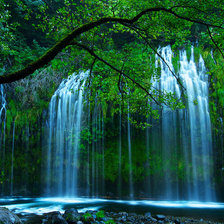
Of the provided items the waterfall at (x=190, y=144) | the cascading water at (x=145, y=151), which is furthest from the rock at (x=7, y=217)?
the waterfall at (x=190, y=144)

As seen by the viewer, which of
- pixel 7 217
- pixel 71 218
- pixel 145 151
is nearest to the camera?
pixel 7 217

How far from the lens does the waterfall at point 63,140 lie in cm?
966

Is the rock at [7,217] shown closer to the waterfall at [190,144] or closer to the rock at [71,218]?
the rock at [71,218]

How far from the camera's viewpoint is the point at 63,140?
1000 cm

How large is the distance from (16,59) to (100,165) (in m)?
7.89

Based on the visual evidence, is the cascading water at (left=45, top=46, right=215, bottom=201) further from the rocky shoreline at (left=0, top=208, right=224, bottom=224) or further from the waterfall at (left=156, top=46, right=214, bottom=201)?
the rocky shoreline at (left=0, top=208, right=224, bottom=224)

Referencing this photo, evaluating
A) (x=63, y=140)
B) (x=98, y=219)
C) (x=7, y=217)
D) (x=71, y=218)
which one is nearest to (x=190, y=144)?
(x=98, y=219)

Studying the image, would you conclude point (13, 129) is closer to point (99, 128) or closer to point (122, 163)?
point (99, 128)

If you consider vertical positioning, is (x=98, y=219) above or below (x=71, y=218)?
below

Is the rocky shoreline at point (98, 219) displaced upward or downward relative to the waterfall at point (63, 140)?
downward

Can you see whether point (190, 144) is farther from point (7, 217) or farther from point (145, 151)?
point (7, 217)

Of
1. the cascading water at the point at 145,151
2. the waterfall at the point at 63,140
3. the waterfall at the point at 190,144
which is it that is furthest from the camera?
the waterfall at the point at 63,140

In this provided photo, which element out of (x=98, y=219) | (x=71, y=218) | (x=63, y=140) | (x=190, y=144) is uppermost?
(x=63, y=140)

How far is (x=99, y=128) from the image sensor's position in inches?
385
